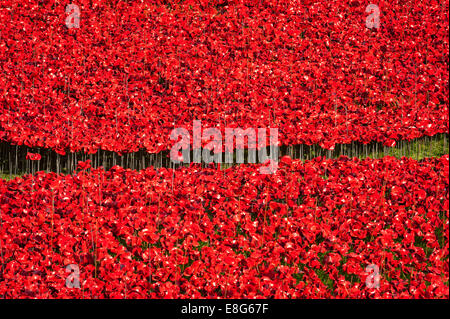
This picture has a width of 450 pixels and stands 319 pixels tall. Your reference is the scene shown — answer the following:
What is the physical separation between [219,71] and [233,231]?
13.6 feet

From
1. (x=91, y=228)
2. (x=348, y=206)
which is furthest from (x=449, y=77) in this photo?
(x=91, y=228)

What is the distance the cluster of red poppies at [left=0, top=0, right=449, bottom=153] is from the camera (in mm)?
7480

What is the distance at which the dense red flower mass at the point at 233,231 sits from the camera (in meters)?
4.88

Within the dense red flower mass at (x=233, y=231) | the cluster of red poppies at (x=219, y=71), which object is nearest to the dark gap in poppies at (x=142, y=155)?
the cluster of red poppies at (x=219, y=71)

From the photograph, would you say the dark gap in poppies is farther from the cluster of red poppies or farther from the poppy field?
the cluster of red poppies

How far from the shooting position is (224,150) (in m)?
7.18

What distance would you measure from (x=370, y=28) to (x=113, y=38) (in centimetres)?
565

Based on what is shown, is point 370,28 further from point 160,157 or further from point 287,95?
point 160,157

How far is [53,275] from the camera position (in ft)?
16.4
